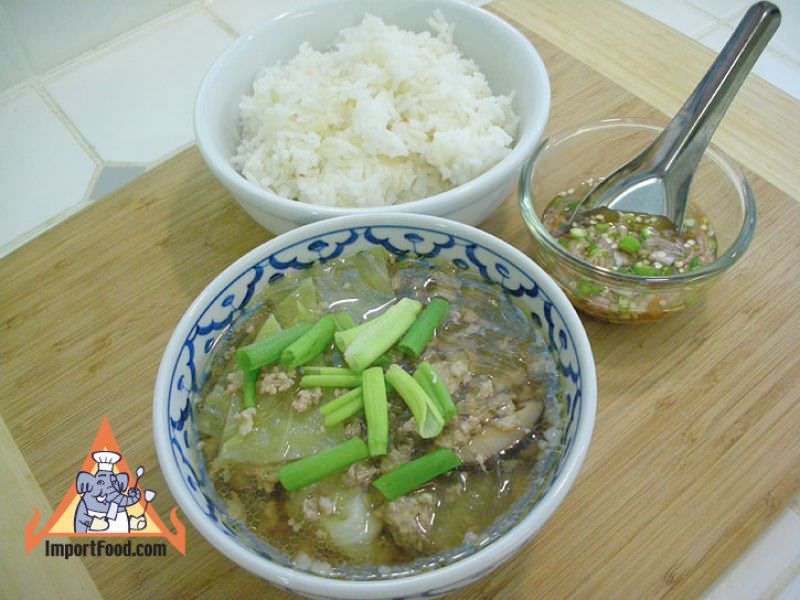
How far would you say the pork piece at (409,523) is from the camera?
1028 millimetres

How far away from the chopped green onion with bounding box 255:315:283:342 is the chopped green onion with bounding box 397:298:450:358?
226 millimetres

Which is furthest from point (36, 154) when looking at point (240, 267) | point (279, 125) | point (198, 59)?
point (240, 267)

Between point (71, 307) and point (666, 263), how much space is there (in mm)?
1367

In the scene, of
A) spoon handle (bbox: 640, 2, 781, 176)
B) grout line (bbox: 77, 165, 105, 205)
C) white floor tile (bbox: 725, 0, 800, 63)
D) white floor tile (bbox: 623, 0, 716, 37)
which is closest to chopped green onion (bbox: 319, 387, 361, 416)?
spoon handle (bbox: 640, 2, 781, 176)

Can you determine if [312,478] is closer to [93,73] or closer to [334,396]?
[334,396]

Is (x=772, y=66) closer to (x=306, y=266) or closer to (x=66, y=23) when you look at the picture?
(x=306, y=266)

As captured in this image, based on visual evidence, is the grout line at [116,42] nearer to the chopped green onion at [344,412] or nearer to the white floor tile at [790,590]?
the chopped green onion at [344,412]

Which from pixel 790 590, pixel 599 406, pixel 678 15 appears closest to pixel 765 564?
pixel 790 590

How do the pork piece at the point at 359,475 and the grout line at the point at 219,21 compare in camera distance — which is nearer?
the pork piece at the point at 359,475

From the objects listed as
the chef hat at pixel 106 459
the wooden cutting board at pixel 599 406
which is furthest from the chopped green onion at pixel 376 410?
the chef hat at pixel 106 459

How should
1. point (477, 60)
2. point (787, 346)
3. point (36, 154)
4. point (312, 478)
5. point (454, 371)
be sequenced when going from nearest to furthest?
point (312, 478), point (454, 371), point (787, 346), point (477, 60), point (36, 154)

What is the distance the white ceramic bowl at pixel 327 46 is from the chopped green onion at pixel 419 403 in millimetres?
392

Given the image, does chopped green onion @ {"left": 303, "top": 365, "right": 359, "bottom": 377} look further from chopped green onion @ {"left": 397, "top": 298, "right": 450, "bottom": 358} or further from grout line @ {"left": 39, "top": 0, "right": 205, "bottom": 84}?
grout line @ {"left": 39, "top": 0, "right": 205, "bottom": 84}

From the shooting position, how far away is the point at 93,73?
8.13 ft
